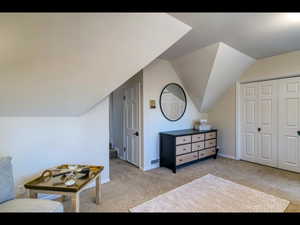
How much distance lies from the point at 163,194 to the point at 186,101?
2.46 m

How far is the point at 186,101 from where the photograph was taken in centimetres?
413

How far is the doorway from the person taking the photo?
347 cm

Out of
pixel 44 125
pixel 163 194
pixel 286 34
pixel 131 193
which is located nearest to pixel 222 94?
pixel 286 34

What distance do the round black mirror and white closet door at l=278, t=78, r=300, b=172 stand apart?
81.1 inches

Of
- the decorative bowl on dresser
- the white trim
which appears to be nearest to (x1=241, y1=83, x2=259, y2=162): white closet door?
the white trim

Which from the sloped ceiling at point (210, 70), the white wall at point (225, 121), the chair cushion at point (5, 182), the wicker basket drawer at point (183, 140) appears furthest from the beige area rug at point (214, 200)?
the sloped ceiling at point (210, 70)

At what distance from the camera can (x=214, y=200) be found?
7.15 feet

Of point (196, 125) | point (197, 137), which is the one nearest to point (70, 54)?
point (197, 137)

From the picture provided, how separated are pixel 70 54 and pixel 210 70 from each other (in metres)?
2.58

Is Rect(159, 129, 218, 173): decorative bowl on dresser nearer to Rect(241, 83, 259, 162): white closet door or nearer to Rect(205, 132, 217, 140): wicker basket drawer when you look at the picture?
Rect(205, 132, 217, 140): wicker basket drawer

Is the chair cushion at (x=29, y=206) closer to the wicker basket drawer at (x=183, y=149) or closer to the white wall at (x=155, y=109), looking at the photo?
the white wall at (x=155, y=109)

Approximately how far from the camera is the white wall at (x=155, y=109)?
133 inches

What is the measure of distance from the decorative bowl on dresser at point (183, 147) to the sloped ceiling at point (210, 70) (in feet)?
3.20

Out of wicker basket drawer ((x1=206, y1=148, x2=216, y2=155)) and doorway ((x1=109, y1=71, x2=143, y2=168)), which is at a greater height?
doorway ((x1=109, y1=71, x2=143, y2=168))
